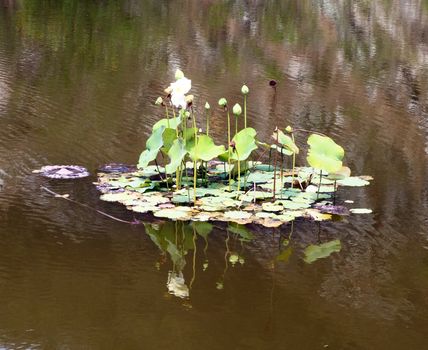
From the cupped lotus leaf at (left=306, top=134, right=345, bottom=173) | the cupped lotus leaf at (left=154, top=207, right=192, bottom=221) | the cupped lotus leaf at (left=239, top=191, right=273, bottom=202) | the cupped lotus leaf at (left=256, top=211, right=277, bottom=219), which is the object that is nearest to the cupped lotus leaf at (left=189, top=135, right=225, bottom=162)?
the cupped lotus leaf at (left=239, top=191, right=273, bottom=202)

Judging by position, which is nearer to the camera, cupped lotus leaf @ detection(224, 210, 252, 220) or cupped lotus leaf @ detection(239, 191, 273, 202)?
cupped lotus leaf @ detection(224, 210, 252, 220)

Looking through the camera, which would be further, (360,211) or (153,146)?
(153,146)

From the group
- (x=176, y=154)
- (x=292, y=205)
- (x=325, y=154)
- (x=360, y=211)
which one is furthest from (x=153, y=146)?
(x=360, y=211)

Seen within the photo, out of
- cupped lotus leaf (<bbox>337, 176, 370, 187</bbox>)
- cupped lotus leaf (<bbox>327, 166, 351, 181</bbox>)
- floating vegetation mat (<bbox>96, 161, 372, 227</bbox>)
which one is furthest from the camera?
cupped lotus leaf (<bbox>337, 176, 370, 187</bbox>)

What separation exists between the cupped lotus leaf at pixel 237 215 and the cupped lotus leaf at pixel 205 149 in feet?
1.70

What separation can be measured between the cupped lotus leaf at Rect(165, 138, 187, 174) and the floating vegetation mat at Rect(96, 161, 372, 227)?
0.20m

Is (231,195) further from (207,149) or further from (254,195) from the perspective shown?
(207,149)

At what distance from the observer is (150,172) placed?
22.0 ft

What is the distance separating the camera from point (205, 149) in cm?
610

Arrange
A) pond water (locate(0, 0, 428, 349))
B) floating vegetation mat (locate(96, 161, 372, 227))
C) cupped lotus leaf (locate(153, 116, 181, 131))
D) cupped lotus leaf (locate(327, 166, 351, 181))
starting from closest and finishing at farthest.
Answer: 1. pond water (locate(0, 0, 428, 349))
2. floating vegetation mat (locate(96, 161, 372, 227))
3. cupped lotus leaf (locate(327, 166, 351, 181))
4. cupped lotus leaf (locate(153, 116, 181, 131))

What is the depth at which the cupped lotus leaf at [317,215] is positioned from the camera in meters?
5.77

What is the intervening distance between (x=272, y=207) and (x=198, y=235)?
0.72 m

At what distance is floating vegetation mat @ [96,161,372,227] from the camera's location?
576 cm

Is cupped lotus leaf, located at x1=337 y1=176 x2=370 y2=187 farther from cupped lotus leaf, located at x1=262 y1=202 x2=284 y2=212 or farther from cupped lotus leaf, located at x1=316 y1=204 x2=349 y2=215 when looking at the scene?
Answer: cupped lotus leaf, located at x1=262 y1=202 x2=284 y2=212
